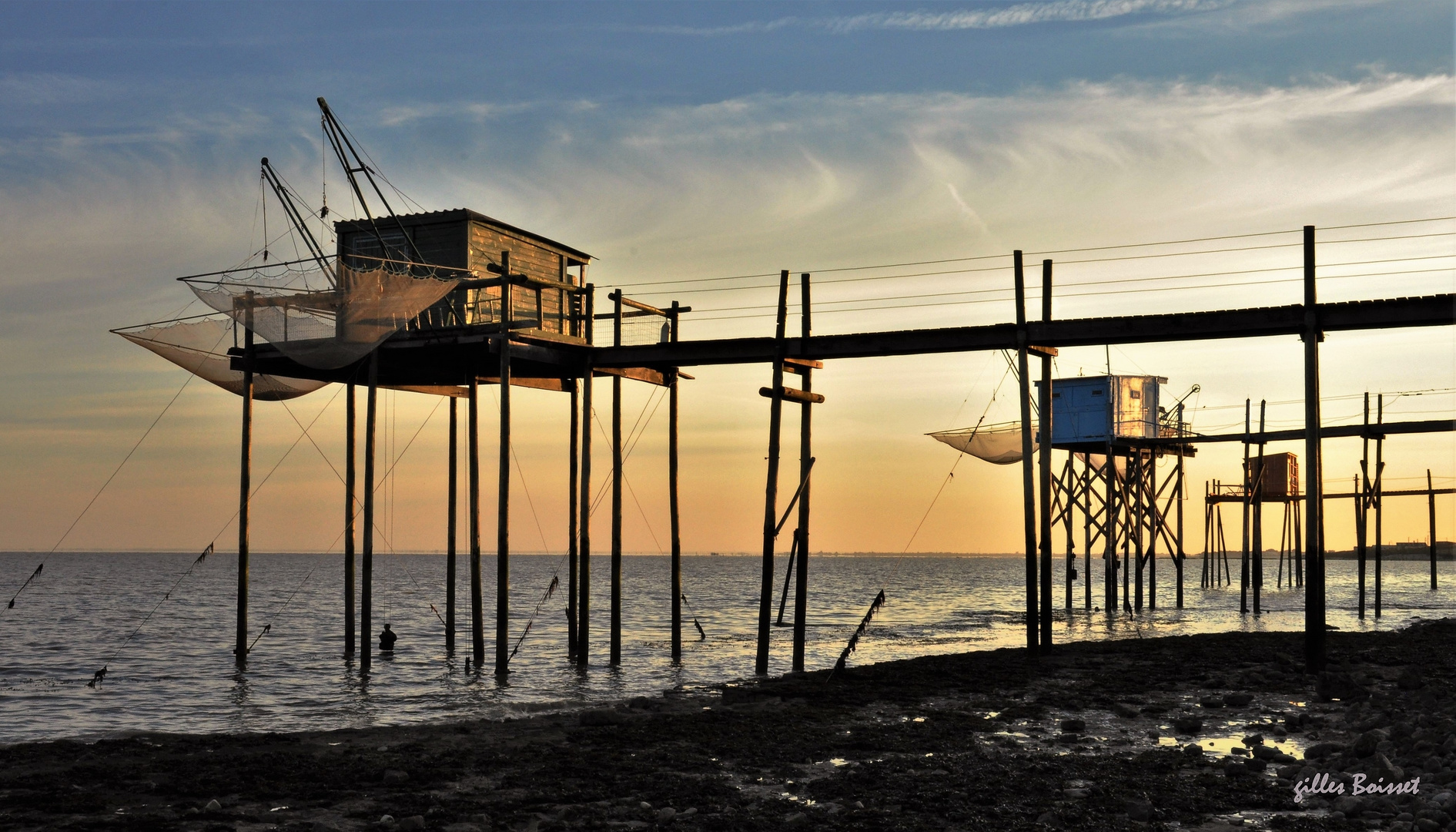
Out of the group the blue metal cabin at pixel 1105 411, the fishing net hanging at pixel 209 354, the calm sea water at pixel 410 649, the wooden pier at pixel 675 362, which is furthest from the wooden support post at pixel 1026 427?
the blue metal cabin at pixel 1105 411

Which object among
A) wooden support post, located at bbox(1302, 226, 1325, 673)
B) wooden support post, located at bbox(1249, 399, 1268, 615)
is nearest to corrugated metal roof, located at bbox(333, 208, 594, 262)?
wooden support post, located at bbox(1302, 226, 1325, 673)

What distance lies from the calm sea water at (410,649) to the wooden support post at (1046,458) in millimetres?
7726

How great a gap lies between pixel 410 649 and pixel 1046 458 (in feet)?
67.1

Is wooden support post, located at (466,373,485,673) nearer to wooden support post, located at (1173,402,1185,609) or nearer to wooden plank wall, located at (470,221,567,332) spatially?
wooden plank wall, located at (470,221,567,332)

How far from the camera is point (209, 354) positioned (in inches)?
966

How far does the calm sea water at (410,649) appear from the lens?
862 inches

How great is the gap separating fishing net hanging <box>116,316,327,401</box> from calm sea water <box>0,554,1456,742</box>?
6835 millimetres

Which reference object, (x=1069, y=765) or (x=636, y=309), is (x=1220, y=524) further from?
(x=1069, y=765)

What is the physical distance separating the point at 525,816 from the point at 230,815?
3035 millimetres

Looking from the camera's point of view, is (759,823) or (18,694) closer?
(759,823)

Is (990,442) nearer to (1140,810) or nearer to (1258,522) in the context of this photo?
(1258,522)

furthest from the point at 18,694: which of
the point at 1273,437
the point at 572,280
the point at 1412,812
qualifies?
the point at 1273,437

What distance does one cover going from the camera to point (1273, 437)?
3684 centimetres

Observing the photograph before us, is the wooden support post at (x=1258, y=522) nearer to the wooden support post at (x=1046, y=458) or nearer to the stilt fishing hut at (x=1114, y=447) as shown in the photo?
the stilt fishing hut at (x=1114, y=447)
